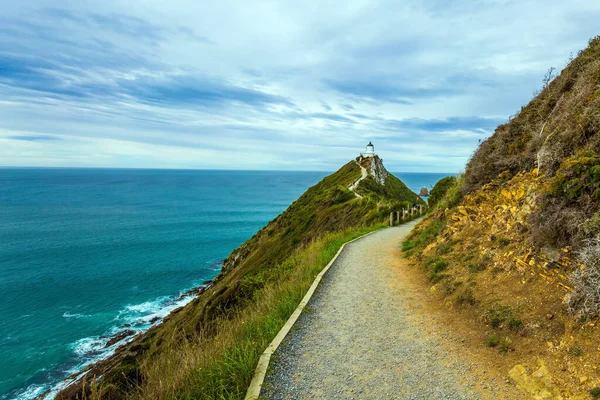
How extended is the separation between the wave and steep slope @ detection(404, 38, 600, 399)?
23.2 m

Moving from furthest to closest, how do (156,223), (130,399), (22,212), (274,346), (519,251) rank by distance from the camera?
(22,212), (156,223), (519,251), (274,346), (130,399)

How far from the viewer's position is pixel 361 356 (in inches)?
256

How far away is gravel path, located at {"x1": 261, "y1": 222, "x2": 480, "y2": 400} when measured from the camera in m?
5.48

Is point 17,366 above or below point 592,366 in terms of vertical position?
below

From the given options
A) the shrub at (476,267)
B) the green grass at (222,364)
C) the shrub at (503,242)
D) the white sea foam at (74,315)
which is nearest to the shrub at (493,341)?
the shrub at (476,267)

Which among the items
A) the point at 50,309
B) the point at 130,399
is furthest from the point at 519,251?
the point at 50,309

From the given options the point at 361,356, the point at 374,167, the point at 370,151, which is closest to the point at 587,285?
the point at 361,356

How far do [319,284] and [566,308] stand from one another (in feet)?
21.6

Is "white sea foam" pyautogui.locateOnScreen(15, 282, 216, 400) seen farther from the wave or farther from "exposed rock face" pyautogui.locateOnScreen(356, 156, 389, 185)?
"exposed rock face" pyautogui.locateOnScreen(356, 156, 389, 185)

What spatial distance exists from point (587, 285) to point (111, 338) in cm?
3042

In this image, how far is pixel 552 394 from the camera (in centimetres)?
508

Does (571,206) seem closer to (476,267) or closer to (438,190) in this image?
(476,267)

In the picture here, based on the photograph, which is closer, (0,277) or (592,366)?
(592,366)

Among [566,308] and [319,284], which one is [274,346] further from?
[566,308]
